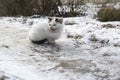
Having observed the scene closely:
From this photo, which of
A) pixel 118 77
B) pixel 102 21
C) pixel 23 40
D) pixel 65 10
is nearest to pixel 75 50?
pixel 23 40

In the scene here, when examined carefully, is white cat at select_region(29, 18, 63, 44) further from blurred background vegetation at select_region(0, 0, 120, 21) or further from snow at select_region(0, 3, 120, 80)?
blurred background vegetation at select_region(0, 0, 120, 21)

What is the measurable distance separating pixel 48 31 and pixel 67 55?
35.6 inches

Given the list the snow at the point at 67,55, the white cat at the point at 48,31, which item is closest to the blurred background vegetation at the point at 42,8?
the snow at the point at 67,55

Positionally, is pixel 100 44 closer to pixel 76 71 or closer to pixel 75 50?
pixel 75 50

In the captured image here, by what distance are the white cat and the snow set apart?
175 millimetres

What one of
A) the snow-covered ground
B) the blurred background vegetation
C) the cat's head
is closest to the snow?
the snow-covered ground

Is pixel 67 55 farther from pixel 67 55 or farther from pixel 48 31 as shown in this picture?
pixel 48 31

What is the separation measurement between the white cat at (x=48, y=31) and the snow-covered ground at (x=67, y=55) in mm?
168

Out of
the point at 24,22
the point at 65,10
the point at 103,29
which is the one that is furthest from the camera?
the point at 65,10

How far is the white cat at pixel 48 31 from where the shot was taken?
23.3ft

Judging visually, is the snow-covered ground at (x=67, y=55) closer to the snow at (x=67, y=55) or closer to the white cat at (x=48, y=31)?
the snow at (x=67, y=55)

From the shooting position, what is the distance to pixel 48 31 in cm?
716

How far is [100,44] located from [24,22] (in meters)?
3.48

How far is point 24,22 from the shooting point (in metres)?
10.1
